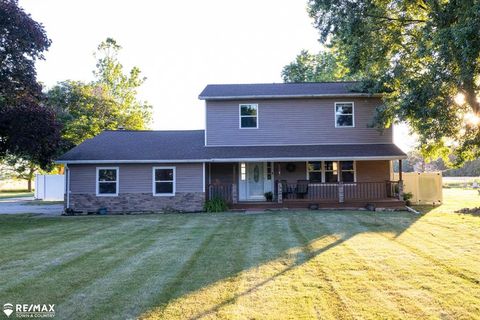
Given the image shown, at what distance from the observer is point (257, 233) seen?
1111cm

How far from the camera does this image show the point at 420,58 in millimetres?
15094

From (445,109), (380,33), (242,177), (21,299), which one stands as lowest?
(21,299)

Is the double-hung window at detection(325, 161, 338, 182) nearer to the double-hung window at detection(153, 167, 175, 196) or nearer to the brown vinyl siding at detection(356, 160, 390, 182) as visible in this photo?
the brown vinyl siding at detection(356, 160, 390, 182)

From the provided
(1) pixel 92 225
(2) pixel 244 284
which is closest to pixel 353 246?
(2) pixel 244 284

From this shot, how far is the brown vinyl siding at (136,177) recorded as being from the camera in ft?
58.9

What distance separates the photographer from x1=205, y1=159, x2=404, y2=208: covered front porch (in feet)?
57.9

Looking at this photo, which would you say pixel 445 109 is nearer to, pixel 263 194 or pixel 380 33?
pixel 380 33

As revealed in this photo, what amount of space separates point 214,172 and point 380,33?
10493 mm

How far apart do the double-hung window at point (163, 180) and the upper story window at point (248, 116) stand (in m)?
4.20

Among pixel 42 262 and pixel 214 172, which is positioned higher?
pixel 214 172

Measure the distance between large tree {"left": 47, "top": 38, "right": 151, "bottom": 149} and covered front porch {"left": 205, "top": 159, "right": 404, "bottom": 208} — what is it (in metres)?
10.3

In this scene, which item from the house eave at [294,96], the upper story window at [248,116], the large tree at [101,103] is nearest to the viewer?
the house eave at [294,96]

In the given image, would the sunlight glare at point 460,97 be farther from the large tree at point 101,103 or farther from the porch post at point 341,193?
the large tree at point 101,103

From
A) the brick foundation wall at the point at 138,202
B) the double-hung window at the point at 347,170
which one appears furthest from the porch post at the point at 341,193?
the brick foundation wall at the point at 138,202
